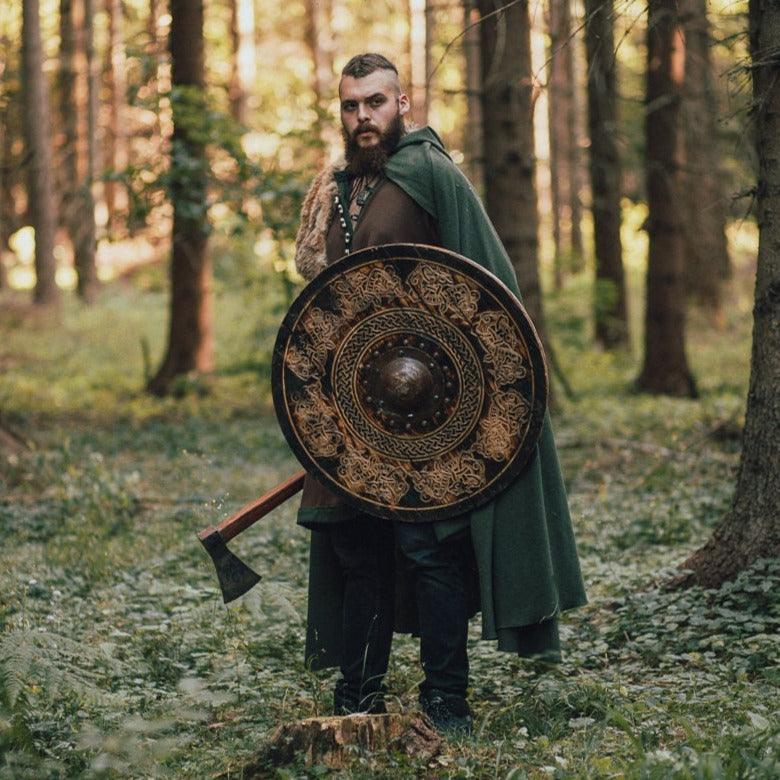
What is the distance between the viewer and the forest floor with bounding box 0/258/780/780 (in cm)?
369

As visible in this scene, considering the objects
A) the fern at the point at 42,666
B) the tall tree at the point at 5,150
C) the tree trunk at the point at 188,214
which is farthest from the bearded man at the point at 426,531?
the tall tree at the point at 5,150

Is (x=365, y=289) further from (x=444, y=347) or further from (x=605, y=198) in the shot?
(x=605, y=198)

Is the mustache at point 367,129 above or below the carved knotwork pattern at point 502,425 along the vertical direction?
above

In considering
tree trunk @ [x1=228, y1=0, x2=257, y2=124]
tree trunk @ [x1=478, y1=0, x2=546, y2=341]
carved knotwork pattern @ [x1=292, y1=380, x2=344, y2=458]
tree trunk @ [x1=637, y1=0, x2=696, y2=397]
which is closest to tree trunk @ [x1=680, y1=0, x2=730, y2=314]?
tree trunk @ [x1=637, y1=0, x2=696, y2=397]

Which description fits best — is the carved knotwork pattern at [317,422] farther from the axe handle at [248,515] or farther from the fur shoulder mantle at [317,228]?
the fur shoulder mantle at [317,228]

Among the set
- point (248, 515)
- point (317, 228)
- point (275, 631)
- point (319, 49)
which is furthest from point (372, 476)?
point (319, 49)

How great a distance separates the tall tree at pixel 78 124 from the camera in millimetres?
22859

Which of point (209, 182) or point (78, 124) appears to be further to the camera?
point (78, 124)

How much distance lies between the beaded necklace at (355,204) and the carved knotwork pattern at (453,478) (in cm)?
82

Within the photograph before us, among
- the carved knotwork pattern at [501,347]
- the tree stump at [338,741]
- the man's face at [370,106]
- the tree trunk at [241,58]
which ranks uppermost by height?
the tree trunk at [241,58]

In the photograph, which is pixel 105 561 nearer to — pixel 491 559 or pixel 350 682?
pixel 350 682

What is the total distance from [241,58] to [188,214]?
13505 mm

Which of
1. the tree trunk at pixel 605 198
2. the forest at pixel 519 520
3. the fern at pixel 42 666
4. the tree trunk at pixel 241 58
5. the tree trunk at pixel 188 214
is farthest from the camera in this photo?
the tree trunk at pixel 241 58

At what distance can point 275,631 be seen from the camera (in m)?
5.43
